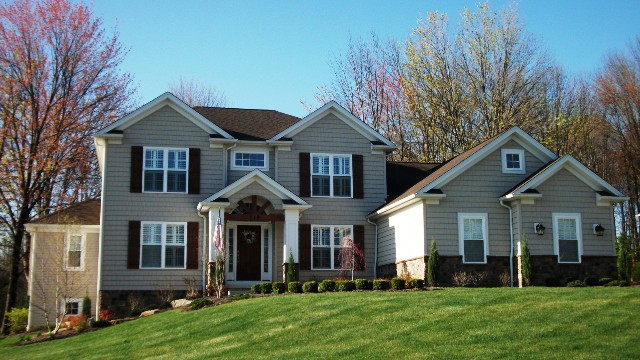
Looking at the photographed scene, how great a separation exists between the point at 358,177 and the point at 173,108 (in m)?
7.11

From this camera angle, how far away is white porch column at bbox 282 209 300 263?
25.7 meters

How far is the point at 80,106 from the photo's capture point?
33.2 metres

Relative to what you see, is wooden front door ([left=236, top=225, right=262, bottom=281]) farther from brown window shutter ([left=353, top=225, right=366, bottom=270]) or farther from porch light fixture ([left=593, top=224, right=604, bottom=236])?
porch light fixture ([left=593, top=224, right=604, bottom=236])

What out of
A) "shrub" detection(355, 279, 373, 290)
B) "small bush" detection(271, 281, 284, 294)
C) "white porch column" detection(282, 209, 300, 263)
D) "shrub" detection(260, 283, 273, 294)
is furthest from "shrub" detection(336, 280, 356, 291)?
"white porch column" detection(282, 209, 300, 263)

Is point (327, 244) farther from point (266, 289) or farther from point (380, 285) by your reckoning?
point (380, 285)

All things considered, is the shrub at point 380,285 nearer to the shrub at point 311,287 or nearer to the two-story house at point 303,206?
the shrub at point 311,287

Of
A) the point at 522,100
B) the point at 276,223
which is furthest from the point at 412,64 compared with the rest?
the point at 276,223

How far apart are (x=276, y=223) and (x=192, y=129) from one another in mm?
4462

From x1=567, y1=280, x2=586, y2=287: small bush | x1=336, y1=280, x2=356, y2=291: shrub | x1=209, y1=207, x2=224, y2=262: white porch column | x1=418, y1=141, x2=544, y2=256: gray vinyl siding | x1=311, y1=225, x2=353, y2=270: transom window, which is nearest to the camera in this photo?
x1=336, y1=280, x2=356, y2=291: shrub

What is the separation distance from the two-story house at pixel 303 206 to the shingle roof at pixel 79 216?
0.37 feet

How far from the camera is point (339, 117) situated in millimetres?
28000

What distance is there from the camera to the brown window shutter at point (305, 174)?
89.7ft

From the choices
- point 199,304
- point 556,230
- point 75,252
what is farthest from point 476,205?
point 75,252

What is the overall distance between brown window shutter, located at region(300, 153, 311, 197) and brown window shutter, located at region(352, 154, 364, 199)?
5.54ft
